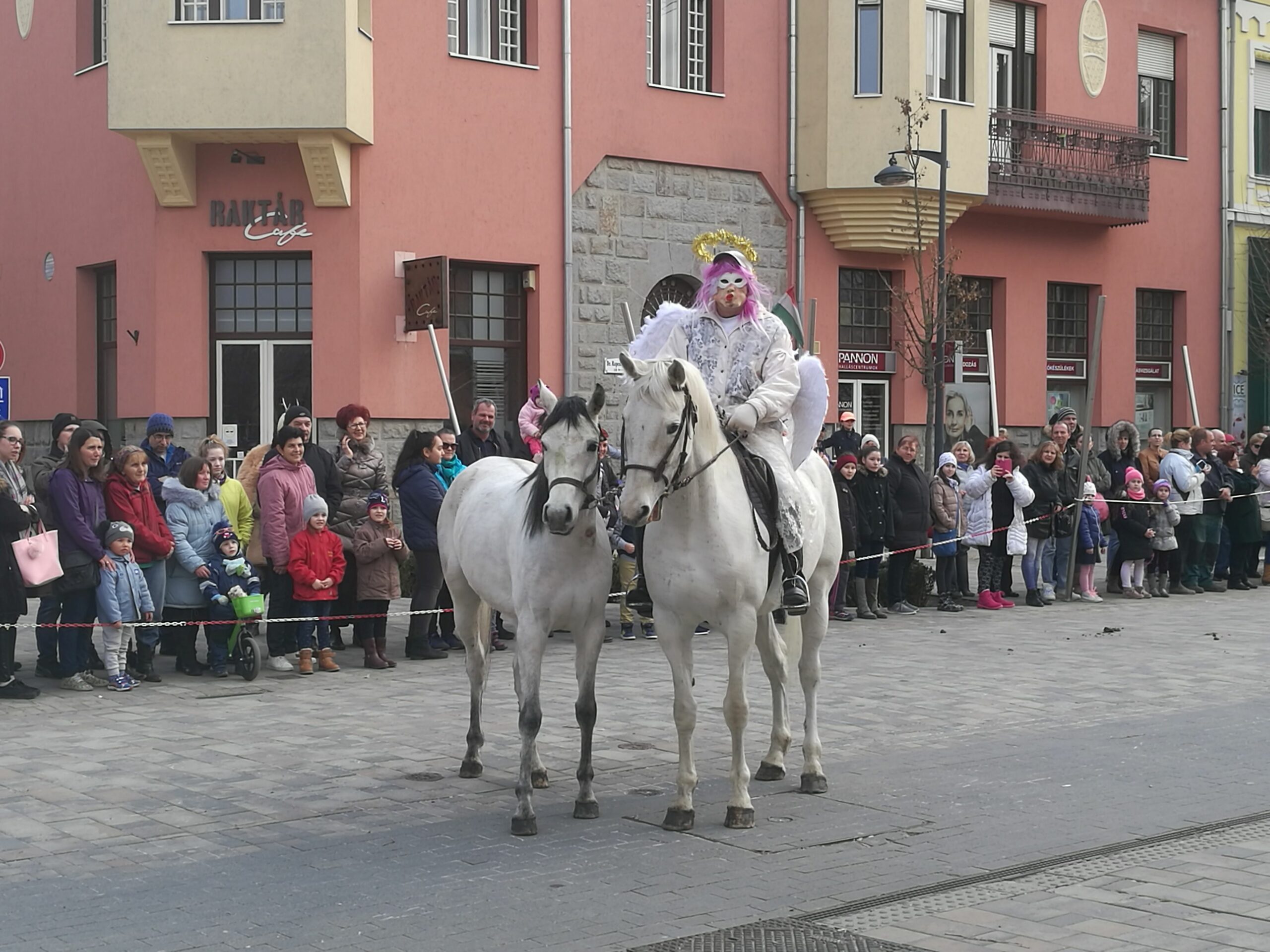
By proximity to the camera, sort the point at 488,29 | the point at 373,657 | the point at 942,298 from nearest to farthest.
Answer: the point at 373,657
the point at 488,29
the point at 942,298

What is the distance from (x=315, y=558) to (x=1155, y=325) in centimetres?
2287

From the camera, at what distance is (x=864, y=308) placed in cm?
2756

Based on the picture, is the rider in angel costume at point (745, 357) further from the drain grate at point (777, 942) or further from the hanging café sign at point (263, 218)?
the hanging café sign at point (263, 218)

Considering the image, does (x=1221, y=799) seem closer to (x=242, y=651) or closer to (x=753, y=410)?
(x=753, y=410)

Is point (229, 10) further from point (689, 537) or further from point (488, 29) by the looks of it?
point (689, 537)

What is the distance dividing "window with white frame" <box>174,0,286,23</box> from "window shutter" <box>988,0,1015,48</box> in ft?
45.2

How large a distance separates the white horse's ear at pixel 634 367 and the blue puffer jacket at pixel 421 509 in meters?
7.05

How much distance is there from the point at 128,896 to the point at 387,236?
15.6 metres

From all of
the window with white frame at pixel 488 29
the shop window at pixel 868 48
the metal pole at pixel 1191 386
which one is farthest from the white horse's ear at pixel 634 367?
the metal pole at pixel 1191 386

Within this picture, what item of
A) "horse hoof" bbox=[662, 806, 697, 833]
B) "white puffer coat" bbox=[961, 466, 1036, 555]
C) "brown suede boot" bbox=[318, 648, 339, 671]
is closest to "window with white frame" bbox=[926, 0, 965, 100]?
"white puffer coat" bbox=[961, 466, 1036, 555]

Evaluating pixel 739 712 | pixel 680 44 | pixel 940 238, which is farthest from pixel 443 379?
pixel 739 712

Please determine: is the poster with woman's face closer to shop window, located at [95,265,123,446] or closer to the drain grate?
shop window, located at [95,265,123,446]

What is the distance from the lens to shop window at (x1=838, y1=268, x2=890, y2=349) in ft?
89.4

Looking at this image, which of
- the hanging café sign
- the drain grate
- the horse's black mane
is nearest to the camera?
the drain grate
